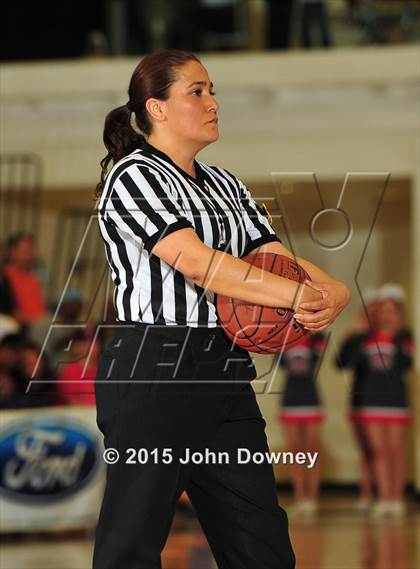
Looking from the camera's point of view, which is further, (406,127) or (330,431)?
(330,431)

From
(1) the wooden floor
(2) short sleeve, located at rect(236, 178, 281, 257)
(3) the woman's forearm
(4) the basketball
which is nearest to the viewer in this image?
(3) the woman's forearm

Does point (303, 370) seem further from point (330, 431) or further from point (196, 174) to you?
point (196, 174)

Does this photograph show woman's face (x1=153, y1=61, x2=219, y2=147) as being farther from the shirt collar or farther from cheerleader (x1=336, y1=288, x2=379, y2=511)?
cheerleader (x1=336, y1=288, x2=379, y2=511)

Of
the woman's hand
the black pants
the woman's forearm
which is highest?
the woman's forearm

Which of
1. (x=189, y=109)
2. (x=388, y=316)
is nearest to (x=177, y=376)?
(x=189, y=109)

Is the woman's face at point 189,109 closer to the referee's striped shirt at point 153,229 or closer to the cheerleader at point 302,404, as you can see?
the referee's striped shirt at point 153,229

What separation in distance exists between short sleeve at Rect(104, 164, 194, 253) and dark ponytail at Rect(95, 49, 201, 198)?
0.20m

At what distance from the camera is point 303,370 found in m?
8.81

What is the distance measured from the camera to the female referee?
2.64m

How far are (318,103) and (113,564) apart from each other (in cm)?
657

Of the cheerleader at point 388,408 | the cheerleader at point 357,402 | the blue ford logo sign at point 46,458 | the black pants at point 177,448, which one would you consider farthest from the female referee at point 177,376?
the cheerleader at point 357,402

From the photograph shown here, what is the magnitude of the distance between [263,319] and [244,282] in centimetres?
29

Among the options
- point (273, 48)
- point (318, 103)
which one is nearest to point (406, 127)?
point (318, 103)

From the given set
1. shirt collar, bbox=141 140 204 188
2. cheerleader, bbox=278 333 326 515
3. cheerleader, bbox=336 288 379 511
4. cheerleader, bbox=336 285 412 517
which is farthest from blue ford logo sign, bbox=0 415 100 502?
shirt collar, bbox=141 140 204 188
